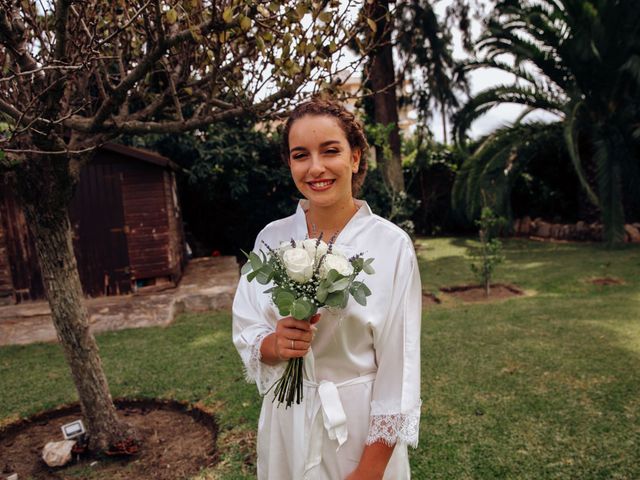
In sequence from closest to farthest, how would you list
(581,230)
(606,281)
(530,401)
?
(530,401)
(606,281)
(581,230)

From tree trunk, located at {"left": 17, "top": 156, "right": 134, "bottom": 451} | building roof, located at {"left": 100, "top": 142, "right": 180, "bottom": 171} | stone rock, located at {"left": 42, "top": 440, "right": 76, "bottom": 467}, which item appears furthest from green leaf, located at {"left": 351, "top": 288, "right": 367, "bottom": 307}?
building roof, located at {"left": 100, "top": 142, "right": 180, "bottom": 171}

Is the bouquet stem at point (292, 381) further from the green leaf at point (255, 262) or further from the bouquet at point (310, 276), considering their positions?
the green leaf at point (255, 262)

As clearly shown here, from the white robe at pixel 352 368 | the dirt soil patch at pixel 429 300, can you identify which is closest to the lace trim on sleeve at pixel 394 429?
the white robe at pixel 352 368

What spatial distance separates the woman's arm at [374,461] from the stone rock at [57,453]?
2.67 m

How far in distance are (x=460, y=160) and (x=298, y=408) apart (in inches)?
644

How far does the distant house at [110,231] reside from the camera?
8.70m

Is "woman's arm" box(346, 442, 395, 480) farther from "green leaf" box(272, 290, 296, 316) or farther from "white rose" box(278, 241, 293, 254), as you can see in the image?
"white rose" box(278, 241, 293, 254)

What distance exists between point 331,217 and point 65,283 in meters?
2.22

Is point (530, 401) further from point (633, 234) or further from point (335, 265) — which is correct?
point (633, 234)

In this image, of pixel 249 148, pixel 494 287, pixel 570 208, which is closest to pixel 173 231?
pixel 249 148

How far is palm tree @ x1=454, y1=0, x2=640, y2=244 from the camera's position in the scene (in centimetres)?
1083

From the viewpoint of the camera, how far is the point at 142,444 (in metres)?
3.69

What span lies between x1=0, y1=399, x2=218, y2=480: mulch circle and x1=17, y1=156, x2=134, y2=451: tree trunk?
190 mm

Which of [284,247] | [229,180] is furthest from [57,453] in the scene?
[229,180]
